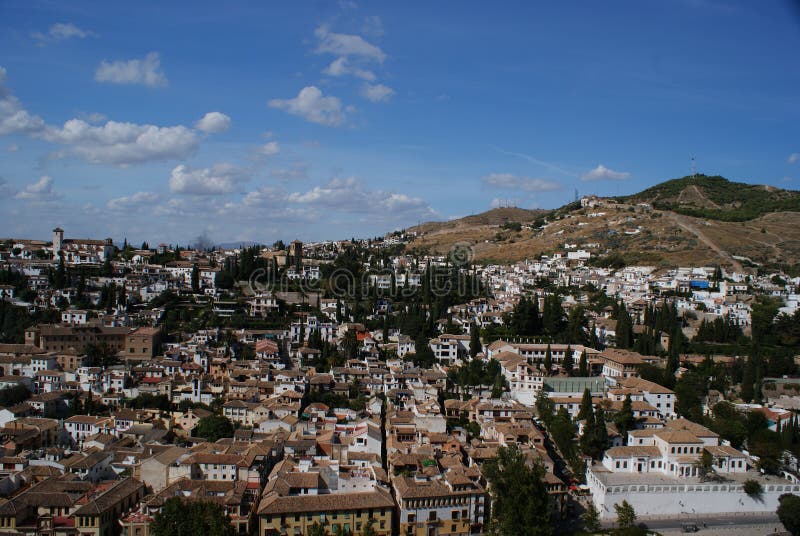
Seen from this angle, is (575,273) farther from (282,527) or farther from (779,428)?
(282,527)

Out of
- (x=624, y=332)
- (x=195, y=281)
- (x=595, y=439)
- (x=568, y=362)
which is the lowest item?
(x=595, y=439)

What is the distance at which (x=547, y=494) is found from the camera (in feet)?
50.0

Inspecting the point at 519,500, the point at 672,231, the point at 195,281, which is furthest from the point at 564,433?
the point at 672,231

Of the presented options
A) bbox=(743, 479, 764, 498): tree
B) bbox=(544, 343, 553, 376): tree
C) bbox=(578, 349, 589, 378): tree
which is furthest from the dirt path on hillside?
bbox=(743, 479, 764, 498): tree

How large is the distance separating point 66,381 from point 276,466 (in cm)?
1128

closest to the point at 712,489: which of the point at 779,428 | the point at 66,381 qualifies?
the point at 779,428

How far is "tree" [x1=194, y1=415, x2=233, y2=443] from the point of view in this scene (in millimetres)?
19266

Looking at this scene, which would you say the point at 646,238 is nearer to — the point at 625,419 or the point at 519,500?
the point at 625,419

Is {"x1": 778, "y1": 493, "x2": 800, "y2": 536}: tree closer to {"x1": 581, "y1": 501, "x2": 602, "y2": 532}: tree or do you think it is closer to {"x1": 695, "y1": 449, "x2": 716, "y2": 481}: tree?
{"x1": 695, "y1": 449, "x2": 716, "y2": 481}: tree

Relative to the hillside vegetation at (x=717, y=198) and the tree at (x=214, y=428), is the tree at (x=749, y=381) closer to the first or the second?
the tree at (x=214, y=428)

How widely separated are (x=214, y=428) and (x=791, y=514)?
16732mm

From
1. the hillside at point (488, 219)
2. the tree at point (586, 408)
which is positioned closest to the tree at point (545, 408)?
the tree at point (586, 408)

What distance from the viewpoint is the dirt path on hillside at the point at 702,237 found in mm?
44969

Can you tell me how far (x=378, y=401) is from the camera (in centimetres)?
2188
